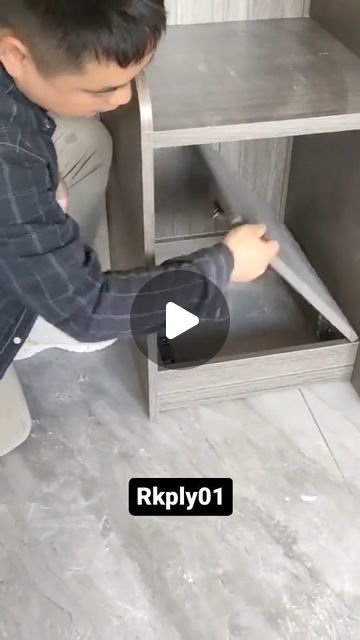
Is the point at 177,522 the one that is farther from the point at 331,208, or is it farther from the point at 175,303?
the point at 331,208

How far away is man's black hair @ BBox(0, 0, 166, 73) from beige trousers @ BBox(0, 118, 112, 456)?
0.37 metres

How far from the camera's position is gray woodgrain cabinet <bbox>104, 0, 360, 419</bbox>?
0.85 metres

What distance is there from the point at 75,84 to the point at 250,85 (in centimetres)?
24

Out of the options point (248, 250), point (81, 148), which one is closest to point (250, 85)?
point (248, 250)

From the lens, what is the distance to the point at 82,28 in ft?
2.17

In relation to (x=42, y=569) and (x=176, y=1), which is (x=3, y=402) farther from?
(x=176, y=1)

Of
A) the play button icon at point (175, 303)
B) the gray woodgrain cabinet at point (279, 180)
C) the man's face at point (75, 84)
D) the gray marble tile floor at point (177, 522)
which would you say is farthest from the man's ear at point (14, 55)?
the gray marble tile floor at point (177, 522)

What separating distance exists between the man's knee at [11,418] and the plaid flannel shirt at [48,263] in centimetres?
14

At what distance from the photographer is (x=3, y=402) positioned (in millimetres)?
1031

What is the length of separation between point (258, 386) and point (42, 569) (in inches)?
14.7

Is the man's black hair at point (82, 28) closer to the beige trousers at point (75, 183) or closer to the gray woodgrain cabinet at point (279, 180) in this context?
the gray woodgrain cabinet at point (279, 180)

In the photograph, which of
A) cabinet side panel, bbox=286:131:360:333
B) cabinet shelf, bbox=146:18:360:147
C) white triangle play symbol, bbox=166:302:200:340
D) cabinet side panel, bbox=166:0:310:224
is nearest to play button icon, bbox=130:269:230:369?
white triangle play symbol, bbox=166:302:200:340

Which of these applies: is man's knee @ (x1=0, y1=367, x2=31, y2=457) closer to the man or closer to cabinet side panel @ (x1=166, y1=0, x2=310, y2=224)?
the man

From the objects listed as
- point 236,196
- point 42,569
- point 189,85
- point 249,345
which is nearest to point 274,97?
point 189,85
